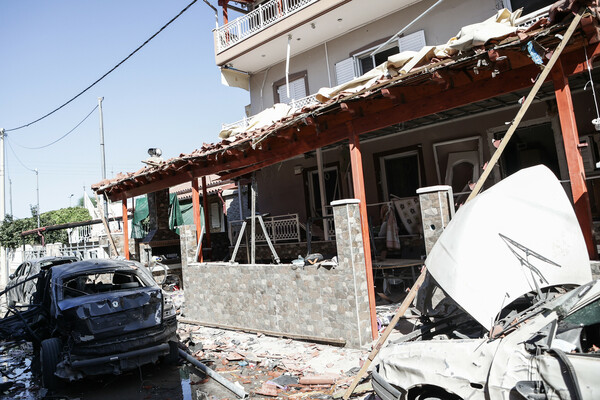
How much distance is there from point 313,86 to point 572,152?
9.50 meters

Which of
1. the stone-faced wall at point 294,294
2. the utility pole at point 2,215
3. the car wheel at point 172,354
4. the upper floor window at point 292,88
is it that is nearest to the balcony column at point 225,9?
the upper floor window at point 292,88

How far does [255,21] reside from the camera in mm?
14969

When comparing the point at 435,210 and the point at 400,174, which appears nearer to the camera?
the point at 435,210

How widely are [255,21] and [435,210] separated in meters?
11.6

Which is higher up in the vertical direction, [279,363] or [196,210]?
[196,210]

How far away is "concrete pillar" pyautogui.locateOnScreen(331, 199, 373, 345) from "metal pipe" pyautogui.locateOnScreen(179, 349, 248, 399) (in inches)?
88.3

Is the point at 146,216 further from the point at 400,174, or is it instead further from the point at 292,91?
the point at 400,174

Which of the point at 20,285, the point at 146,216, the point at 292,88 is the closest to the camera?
the point at 20,285

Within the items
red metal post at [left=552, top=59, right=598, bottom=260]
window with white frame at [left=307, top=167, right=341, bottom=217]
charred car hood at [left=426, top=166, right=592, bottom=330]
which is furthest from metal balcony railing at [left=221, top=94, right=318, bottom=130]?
charred car hood at [left=426, top=166, right=592, bottom=330]

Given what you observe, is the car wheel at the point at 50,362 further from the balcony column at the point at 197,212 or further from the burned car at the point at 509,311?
the burned car at the point at 509,311

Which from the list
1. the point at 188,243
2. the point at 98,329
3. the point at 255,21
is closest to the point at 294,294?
the point at 98,329

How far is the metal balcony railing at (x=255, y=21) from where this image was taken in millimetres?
13320

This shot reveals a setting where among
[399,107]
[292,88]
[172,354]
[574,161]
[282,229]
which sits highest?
[292,88]

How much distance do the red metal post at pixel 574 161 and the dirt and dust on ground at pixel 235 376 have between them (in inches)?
146
